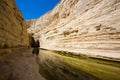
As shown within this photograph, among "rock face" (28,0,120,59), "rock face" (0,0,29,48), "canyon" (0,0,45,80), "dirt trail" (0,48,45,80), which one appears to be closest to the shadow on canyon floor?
"dirt trail" (0,48,45,80)

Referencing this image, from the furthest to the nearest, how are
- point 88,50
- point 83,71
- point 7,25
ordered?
1. point 88,50
2. point 7,25
3. point 83,71

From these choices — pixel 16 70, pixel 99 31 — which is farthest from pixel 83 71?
pixel 99 31

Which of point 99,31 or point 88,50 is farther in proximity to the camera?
point 88,50

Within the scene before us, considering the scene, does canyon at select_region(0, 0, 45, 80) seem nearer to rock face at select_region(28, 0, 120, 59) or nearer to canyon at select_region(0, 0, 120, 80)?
canyon at select_region(0, 0, 120, 80)

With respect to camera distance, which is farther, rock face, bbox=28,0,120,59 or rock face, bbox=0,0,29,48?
rock face, bbox=0,0,29,48

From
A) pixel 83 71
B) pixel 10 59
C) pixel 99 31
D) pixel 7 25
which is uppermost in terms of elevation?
pixel 7 25

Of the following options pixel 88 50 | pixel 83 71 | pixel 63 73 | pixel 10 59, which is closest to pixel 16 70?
pixel 10 59

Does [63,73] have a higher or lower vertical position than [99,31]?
lower

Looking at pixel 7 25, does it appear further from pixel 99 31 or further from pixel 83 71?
pixel 99 31

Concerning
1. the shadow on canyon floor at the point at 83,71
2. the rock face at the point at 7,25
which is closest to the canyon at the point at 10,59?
the rock face at the point at 7,25

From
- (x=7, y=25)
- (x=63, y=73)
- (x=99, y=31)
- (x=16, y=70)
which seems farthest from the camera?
(x=7, y=25)

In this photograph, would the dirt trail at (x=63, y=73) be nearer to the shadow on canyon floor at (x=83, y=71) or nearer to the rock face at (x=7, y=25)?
the shadow on canyon floor at (x=83, y=71)

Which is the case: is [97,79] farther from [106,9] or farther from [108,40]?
[106,9]

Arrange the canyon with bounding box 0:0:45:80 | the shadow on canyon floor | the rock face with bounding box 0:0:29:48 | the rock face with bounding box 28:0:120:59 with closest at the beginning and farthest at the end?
1. the canyon with bounding box 0:0:45:80
2. the shadow on canyon floor
3. the rock face with bounding box 28:0:120:59
4. the rock face with bounding box 0:0:29:48
